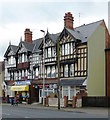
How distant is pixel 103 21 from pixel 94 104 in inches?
487

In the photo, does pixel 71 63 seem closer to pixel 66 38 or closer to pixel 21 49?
pixel 66 38

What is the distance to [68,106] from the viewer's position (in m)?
30.8

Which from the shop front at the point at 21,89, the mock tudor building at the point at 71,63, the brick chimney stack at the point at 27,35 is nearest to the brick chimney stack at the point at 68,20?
the mock tudor building at the point at 71,63

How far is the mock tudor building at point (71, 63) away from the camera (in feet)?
107

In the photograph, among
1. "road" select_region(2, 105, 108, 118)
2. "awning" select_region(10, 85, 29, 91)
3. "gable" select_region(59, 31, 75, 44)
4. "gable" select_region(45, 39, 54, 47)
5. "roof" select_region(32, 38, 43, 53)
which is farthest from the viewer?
"roof" select_region(32, 38, 43, 53)

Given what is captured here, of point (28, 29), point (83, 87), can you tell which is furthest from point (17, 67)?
point (83, 87)

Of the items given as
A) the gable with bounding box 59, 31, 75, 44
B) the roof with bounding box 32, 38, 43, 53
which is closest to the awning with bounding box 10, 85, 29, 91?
the roof with bounding box 32, 38, 43, 53

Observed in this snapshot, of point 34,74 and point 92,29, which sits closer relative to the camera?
point 92,29

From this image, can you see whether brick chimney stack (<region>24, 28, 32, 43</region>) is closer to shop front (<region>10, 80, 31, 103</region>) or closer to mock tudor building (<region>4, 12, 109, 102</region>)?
mock tudor building (<region>4, 12, 109, 102</region>)

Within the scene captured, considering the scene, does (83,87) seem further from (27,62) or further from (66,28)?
(27,62)

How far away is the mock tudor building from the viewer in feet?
107

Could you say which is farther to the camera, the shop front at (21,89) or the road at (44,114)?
the shop front at (21,89)

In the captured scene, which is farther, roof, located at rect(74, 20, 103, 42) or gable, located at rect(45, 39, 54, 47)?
gable, located at rect(45, 39, 54, 47)

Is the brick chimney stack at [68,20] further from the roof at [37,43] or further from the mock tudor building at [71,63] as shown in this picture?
the roof at [37,43]
